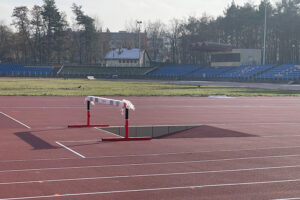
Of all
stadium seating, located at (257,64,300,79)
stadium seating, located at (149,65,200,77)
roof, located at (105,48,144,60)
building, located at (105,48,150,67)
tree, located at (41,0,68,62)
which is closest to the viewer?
stadium seating, located at (257,64,300,79)

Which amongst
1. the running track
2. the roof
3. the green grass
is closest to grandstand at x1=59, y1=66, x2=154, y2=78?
the roof

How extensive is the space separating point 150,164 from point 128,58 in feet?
346

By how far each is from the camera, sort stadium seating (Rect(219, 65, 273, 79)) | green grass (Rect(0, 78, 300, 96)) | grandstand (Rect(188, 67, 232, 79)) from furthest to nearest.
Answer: grandstand (Rect(188, 67, 232, 79))
stadium seating (Rect(219, 65, 273, 79))
green grass (Rect(0, 78, 300, 96))

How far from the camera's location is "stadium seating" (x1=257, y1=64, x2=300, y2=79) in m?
68.3

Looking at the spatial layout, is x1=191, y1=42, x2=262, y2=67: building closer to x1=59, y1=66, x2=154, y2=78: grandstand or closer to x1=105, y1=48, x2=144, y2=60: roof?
x1=59, y1=66, x2=154, y2=78: grandstand

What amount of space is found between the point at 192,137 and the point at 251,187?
6.36 metres

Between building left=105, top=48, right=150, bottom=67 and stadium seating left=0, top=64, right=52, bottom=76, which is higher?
building left=105, top=48, right=150, bottom=67

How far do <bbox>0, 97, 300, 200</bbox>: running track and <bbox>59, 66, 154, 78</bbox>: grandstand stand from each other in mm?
88103

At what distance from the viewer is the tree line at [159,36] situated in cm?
10319

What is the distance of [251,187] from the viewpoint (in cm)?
758

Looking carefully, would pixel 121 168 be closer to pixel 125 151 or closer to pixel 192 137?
pixel 125 151

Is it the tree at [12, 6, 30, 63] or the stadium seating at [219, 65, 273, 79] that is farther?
the tree at [12, 6, 30, 63]

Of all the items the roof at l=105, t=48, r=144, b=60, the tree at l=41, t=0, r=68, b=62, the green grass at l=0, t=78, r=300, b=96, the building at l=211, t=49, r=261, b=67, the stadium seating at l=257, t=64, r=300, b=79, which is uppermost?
the tree at l=41, t=0, r=68, b=62

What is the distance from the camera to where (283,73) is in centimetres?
7050
